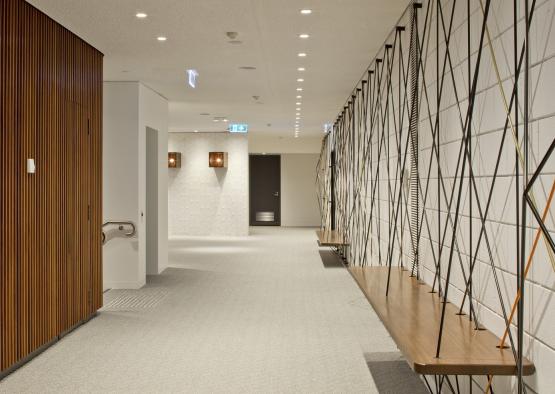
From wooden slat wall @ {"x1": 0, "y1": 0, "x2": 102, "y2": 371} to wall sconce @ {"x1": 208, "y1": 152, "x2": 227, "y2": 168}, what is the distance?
31.0 feet

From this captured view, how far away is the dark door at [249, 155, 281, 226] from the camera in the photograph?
2106 centimetres

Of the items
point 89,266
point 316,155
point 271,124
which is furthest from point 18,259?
point 316,155

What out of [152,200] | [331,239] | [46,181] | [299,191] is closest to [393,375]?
[46,181]

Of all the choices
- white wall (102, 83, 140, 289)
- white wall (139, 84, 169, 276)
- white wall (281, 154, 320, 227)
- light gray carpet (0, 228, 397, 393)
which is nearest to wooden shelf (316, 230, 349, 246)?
light gray carpet (0, 228, 397, 393)

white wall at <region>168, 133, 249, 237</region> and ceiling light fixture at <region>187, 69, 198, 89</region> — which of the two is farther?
white wall at <region>168, 133, 249, 237</region>

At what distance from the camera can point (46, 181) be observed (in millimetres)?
4953

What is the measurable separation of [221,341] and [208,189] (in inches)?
439

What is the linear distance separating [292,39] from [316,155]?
48.2ft

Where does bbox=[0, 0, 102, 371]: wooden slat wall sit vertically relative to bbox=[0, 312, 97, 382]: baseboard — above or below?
above

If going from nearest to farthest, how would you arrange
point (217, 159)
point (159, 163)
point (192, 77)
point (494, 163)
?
point (494, 163)
point (192, 77)
point (159, 163)
point (217, 159)

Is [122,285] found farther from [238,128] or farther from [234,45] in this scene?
[238,128]

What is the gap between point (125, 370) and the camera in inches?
172

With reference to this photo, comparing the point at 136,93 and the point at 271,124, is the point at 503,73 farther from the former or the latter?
the point at 271,124

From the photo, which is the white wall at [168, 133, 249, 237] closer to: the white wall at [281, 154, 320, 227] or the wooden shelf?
the wooden shelf
